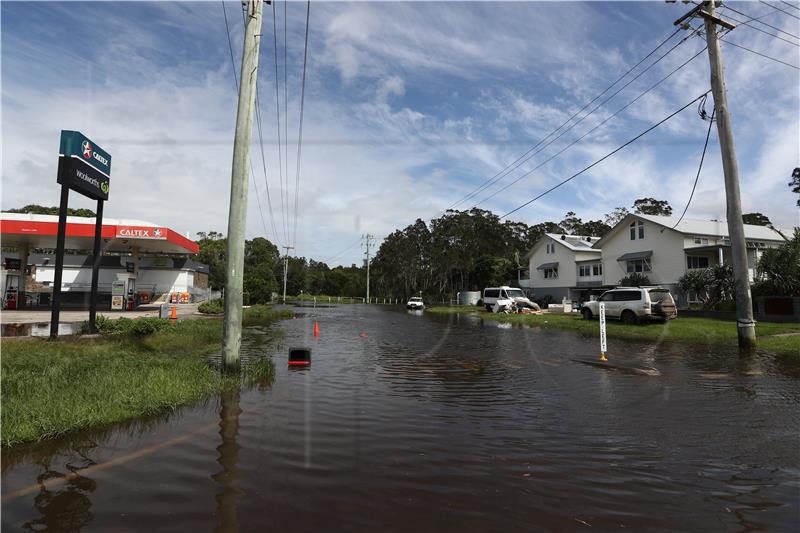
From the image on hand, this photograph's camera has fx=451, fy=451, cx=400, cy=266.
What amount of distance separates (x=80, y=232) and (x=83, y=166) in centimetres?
1931

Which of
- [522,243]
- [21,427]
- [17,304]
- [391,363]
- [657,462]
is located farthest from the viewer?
[522,243]

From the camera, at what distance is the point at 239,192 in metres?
10.2

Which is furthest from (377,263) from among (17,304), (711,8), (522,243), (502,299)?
(711,8)

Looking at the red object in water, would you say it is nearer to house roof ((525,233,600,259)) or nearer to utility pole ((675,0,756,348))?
utility pole ((675,0,756,348))

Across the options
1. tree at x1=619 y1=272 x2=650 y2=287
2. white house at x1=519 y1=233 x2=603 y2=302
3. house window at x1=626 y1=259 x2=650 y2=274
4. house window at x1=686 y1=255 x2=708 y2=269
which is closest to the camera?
house window at x1=686 y1=255 x2=708 y2=269

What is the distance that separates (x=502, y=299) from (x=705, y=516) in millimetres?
36087

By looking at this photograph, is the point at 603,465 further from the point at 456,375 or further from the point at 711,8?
the point at 711,8

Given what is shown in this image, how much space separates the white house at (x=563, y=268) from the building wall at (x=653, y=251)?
1544 millimetres

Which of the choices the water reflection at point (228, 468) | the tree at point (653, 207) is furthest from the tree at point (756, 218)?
the water reflection at point (228, 468)

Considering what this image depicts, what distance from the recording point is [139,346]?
1312cm

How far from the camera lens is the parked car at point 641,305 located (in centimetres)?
2272

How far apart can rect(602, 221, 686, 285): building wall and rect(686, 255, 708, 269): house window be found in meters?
0.52

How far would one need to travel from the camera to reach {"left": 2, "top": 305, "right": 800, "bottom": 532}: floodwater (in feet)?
12.2

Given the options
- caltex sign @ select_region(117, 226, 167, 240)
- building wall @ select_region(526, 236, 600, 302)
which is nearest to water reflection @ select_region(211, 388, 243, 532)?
caltex sign @ select_region(117, 226, 167, 240)
